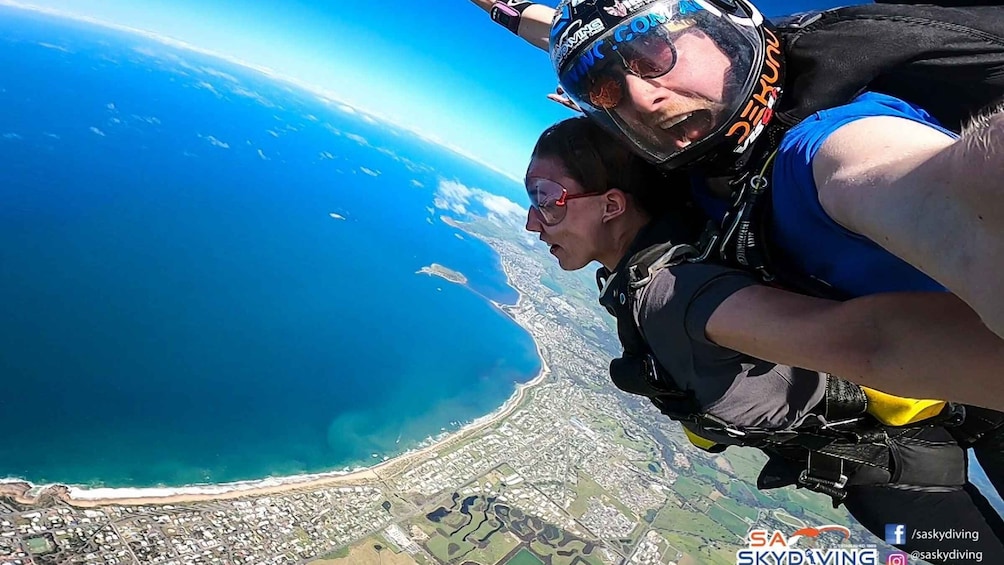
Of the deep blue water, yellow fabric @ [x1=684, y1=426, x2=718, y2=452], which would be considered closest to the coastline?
the deep blue water

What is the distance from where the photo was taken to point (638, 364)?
1402 millimetres

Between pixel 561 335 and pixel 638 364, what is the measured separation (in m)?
34.6

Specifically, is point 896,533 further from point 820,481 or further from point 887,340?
point 887,340

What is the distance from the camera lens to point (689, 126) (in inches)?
49.1

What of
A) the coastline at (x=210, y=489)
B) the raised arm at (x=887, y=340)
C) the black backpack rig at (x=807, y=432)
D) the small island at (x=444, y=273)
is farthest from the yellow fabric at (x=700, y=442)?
the small island at (x=444, y=273)

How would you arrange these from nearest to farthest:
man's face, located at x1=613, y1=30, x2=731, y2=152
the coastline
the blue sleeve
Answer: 1. the blue sleeve
2. man's face, located at x1=613, y1=30, x2=731, y2=152
3. the coastline

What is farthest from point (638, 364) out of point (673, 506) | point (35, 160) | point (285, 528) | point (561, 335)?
point (35, 160)

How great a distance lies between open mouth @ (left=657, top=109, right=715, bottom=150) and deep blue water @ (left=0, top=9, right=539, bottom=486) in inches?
665

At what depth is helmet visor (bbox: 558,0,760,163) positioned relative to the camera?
1.21m

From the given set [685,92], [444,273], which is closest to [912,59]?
[685,92]

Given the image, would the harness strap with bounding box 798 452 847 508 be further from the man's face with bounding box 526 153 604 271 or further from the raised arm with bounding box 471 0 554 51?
the raised arm with bounding box 471 0 554 51

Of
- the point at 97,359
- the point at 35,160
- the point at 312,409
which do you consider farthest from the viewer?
the point at 35,160

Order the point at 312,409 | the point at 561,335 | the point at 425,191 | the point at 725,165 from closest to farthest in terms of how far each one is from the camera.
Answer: the point at 725,165 < the point at 312,409 < the point at 561,335 < the point at 425,191

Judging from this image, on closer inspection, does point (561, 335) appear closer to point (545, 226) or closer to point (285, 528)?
point (285, 528)
